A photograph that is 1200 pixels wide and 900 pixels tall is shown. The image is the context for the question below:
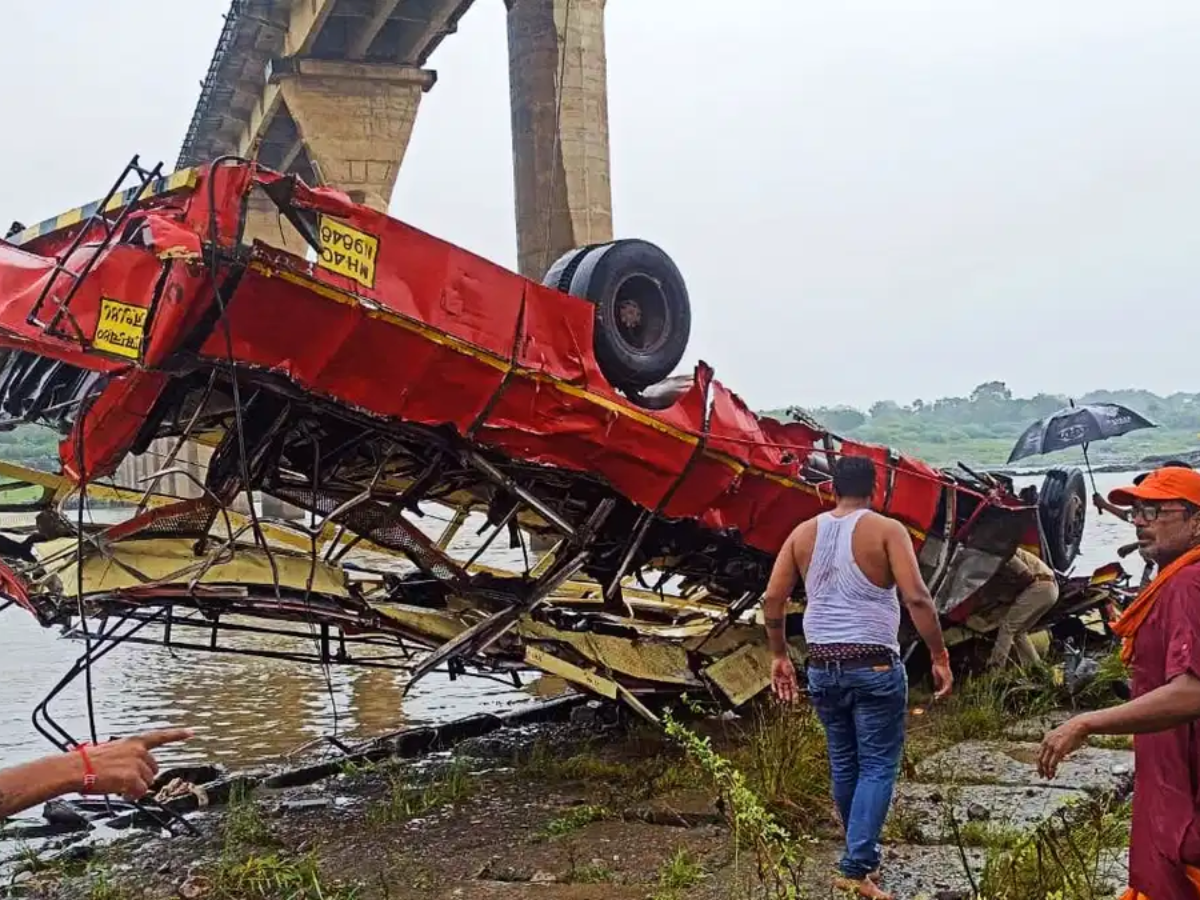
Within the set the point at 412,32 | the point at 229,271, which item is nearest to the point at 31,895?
the point at 229,271

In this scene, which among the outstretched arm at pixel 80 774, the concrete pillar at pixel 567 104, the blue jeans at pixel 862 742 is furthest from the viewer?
the concrete pillar at pixel 567 104

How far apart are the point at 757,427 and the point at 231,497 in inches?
113

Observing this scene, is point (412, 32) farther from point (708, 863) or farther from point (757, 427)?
point (708, 863)

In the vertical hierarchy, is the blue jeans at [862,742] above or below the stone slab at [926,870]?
above

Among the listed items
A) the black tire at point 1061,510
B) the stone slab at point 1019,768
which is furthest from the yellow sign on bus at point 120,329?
the black tire at point 1061,510

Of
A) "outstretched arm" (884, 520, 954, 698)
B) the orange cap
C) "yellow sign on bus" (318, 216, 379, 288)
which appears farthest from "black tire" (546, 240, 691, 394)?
the orange cap

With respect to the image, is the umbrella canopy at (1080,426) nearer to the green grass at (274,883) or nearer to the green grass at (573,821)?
the green grass at (573,821)

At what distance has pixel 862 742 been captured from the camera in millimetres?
4480

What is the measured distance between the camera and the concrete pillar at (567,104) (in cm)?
1472

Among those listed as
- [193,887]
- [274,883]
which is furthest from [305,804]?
[274,883]

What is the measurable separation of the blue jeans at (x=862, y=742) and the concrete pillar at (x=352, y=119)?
16336mm

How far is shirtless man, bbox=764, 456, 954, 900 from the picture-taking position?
4453 mm

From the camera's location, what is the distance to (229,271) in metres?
4.79

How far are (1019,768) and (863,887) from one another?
2.49m
